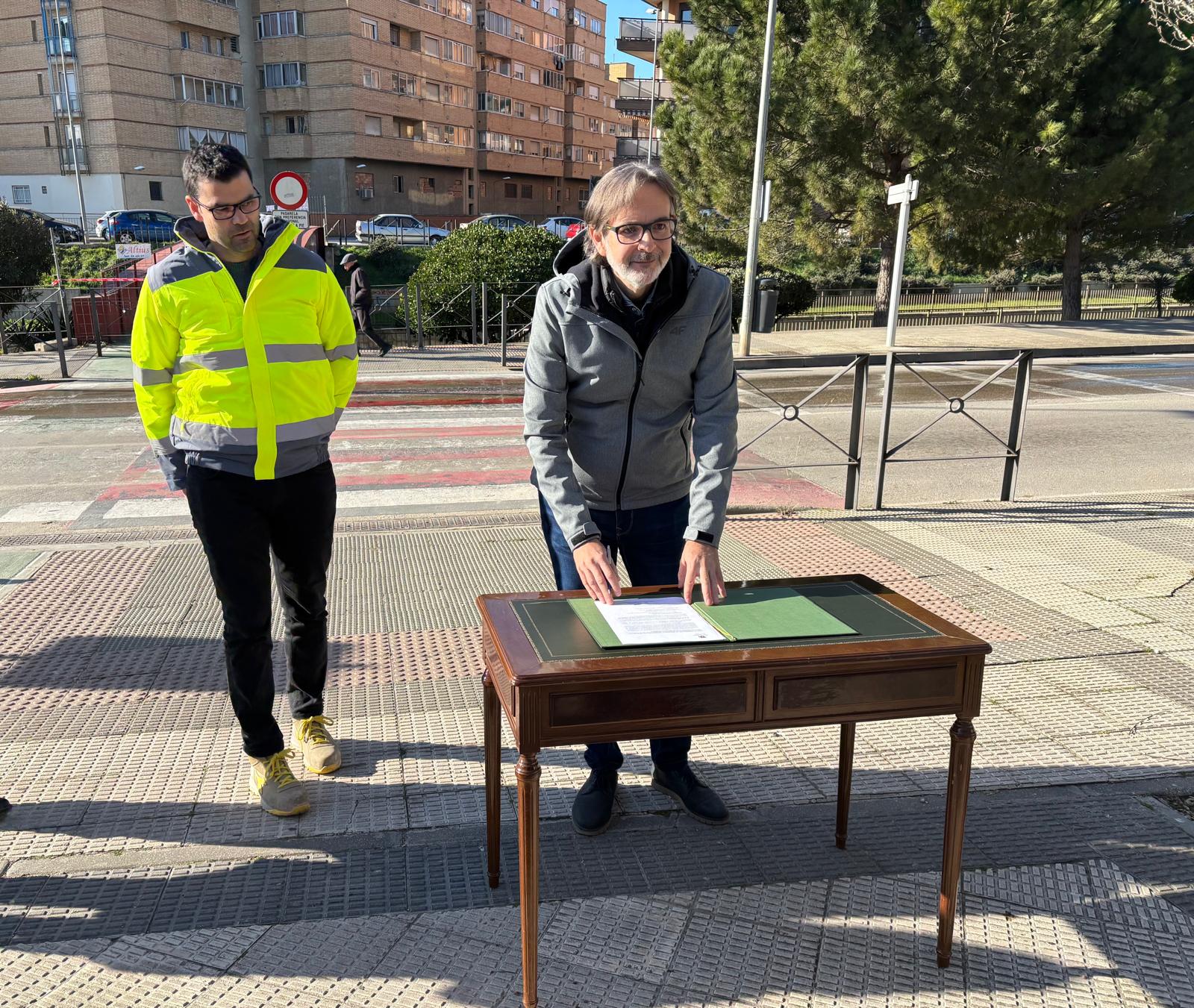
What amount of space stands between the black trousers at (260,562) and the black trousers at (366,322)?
1262 cm

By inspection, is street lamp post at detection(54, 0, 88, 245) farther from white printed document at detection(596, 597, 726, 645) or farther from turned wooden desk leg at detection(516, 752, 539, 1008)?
turned wooden desk leg at detection(516, 752, 539, 1008)

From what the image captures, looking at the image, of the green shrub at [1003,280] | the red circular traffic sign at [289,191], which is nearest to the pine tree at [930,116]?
the green shrub at [1003,280]

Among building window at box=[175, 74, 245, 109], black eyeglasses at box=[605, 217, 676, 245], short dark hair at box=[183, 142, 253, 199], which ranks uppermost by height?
building window at box=[175, 74, 245, 109]

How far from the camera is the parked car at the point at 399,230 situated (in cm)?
4747

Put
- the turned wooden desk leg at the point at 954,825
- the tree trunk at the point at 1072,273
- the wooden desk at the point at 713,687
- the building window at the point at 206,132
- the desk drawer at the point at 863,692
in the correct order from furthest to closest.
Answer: the building window at the point at 206,132 → the tree trunk at the point at 1072,273 → the turned wooden desk leg at the point at 954,825 → the desk drawer at the point at 863,692 → the wooden desk at the point at 713,687

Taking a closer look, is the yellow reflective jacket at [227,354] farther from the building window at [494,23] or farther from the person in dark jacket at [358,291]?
the building window at [494,23]

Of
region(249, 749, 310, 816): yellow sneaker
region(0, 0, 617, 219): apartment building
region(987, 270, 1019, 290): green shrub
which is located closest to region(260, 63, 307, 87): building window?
region(0, 0, 617, 219): apartment building

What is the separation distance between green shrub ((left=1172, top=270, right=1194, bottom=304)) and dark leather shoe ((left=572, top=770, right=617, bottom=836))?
96.2 feet

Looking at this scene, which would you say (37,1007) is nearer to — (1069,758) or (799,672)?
(799,672)

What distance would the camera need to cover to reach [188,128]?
54.4m

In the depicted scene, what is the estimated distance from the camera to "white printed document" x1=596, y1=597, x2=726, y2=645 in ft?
7.71

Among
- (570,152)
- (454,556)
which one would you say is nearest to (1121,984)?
(454,556)

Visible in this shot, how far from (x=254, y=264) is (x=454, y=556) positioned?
11.1 feet

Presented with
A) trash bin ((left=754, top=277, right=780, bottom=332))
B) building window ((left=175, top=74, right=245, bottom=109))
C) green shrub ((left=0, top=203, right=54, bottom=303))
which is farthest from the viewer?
building window ((left=175, top=74, right=245, bottom=109))
